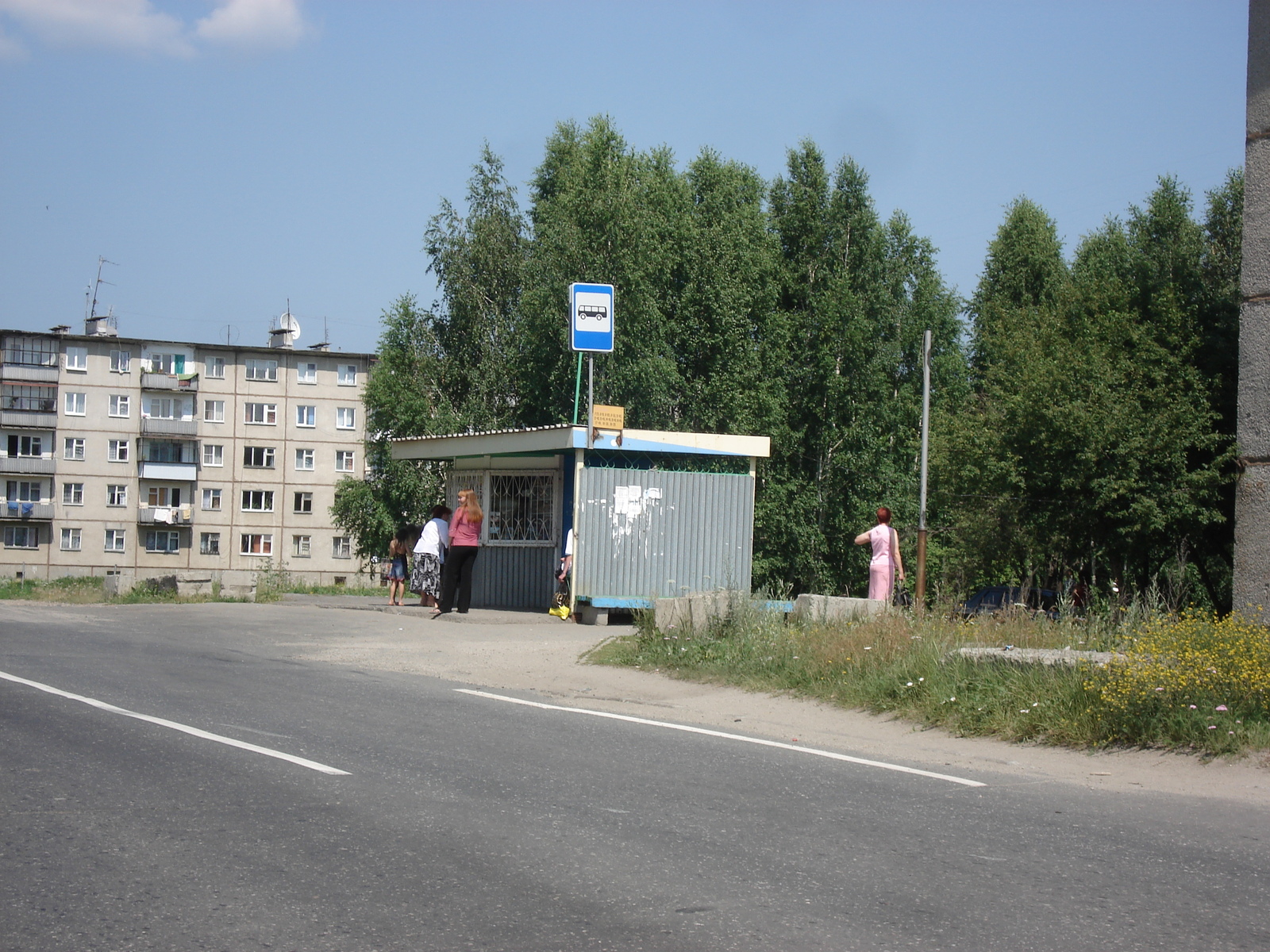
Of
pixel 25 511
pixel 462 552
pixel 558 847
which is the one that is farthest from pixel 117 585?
pixel 25 511

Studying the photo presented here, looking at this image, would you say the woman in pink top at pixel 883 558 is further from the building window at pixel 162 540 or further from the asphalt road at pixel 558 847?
the building window at pixel 162 540

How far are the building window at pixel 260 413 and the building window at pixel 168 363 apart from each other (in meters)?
4.73

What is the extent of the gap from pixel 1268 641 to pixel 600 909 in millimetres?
6492

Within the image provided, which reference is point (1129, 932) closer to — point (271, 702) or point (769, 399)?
point (271, 702)

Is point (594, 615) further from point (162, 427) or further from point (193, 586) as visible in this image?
point (162, 427)

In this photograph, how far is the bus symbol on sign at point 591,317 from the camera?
2036 cm

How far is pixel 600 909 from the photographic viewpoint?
15.8 feet

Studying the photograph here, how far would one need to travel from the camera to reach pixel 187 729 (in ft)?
28.3

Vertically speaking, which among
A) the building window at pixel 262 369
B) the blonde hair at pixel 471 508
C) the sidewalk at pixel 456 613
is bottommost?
the sidewalk at pixel 456 613

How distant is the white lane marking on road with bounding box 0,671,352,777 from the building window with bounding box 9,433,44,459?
255ft

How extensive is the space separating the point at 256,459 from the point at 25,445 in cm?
1415

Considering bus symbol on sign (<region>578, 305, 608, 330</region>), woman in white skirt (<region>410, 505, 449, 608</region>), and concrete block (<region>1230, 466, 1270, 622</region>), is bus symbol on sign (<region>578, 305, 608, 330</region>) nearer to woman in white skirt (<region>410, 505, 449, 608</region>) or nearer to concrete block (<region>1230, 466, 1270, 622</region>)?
woman in white skirt (<region>410, 505, 449, 608</region>)

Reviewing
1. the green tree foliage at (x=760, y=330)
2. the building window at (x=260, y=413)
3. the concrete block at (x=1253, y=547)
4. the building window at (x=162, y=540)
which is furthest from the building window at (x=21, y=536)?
the concrete block at (x=1253, y=547)

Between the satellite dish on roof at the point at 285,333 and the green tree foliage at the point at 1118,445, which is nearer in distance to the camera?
the green tree foliage at the point at 1118,445
